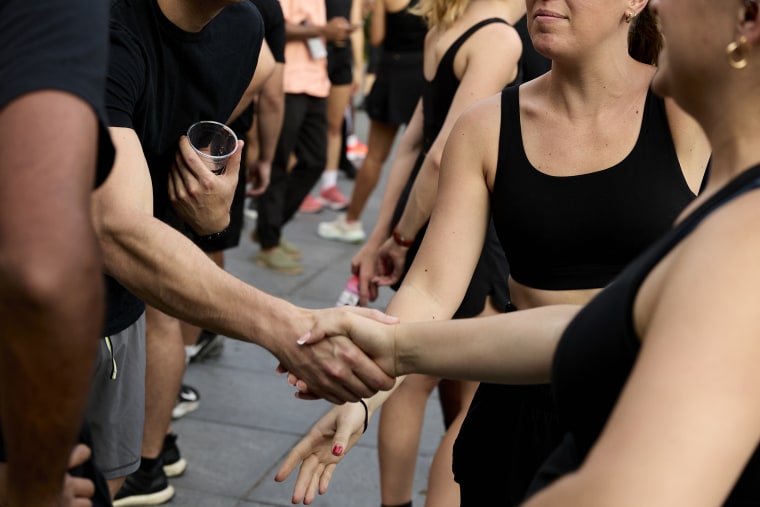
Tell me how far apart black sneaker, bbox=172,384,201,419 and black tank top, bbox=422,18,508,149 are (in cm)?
173

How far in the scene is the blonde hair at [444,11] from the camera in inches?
163

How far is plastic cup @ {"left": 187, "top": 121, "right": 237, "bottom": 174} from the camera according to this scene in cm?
313

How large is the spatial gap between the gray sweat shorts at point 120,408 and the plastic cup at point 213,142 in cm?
57

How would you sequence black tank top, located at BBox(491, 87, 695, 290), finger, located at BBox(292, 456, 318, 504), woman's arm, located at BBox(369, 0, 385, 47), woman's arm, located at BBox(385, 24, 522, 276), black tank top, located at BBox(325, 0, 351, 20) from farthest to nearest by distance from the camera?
woman's arm, located at BBox(369, 0, 385, 47), black tank top, located at BBox(325, 0, 351, 20), woman's arm, located at BBox(385, 24, 522, 276), black tank top, located at BBox(491, 87, 695, 290), finger, located at BBox(292, 456, 318, 504)

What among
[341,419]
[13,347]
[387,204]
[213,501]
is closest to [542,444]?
[341,419]

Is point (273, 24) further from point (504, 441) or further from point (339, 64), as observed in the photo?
point (504, 441)

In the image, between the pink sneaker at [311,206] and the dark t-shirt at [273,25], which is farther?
the pink sneaker at [311,206]

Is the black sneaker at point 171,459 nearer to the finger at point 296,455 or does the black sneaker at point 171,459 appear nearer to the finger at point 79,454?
the finger at point 296,455

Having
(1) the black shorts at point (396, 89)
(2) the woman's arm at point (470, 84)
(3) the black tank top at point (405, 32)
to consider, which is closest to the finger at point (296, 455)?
(2) the woman's arm at point (470, 84)

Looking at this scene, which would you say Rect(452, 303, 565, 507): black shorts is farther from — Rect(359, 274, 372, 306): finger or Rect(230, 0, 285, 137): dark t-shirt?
Rect(230, 0, 285, 137): dark t-shirt

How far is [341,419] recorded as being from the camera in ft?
8.98

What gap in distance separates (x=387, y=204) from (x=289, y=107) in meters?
3.49

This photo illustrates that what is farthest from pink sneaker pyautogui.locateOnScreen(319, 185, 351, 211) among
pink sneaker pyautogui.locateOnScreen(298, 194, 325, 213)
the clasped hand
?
the clasped hand

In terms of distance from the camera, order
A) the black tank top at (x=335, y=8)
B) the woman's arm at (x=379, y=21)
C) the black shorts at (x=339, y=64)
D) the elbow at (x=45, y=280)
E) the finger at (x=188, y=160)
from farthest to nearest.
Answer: the black shorts at (x=339, y=64) < the woman's arm at (x=379, y=21) < the black tank top at (x=335, y=8) < the finger at (x=188, y=160) < the elbow at (x=45, y=280)
